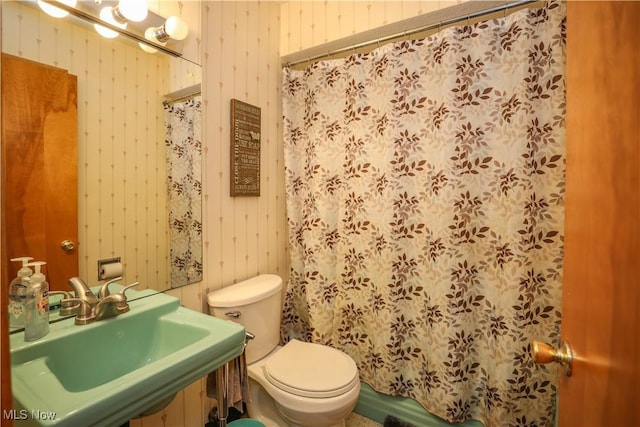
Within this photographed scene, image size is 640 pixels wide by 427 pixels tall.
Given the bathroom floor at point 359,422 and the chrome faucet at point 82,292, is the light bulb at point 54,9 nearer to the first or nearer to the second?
the chrome faucet at point 82,292

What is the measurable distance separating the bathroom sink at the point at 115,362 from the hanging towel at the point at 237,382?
1.07 ft

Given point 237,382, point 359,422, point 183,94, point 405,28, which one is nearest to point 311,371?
point 237,382

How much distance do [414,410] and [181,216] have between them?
62.4 inches

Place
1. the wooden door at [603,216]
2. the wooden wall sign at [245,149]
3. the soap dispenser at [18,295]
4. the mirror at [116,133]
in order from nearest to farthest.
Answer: the wooden door at [603,216], the soap dispenser at [18,295], the mirror at [116,133], the wooden wall sign at [245,149]

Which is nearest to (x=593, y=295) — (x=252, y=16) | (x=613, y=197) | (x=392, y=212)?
(x=613, y=197)

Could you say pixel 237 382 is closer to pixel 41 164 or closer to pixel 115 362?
pixel 115 362

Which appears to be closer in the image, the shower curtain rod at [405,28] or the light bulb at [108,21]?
the light bulb at [108,21]

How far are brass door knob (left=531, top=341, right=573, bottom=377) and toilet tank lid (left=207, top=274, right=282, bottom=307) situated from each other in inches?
45.4

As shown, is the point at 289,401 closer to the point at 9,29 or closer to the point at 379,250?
the point at 379,250

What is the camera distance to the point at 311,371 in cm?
135

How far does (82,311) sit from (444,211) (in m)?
1.53

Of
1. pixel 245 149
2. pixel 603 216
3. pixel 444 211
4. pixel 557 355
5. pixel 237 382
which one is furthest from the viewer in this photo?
pixel 245 149

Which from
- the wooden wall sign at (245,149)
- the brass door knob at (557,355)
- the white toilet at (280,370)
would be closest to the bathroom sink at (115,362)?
the white toilet at (280,370)

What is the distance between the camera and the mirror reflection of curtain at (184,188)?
4.20 ft
